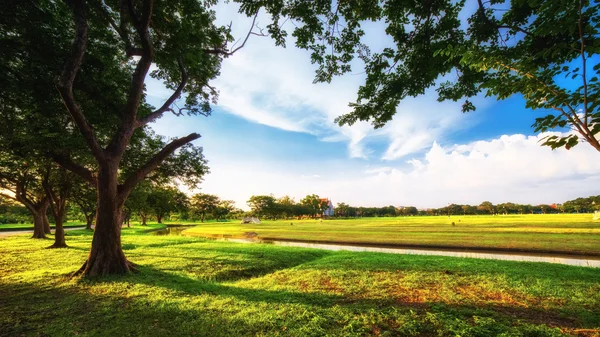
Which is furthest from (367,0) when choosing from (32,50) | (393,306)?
(32,50)

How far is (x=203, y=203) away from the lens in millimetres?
86750

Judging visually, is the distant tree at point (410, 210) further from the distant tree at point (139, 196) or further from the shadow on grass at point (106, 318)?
the shadow on grass at point (106, 318)

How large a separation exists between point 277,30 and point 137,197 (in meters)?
26.0

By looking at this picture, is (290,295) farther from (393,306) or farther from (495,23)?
(495,23)

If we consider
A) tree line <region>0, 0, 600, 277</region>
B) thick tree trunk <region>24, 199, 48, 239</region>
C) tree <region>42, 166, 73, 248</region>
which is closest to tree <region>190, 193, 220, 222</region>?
thick tree trunk <region>24, 199, 48, 239</region>

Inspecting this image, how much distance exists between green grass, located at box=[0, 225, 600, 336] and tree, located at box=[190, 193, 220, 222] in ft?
262

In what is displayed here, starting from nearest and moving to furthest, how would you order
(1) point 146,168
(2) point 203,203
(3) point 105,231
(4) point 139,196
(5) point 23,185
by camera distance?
(3) point 105,231, (1) point 146,168, (5) point 23,185, (4) point 139,196, (2) point 203,203

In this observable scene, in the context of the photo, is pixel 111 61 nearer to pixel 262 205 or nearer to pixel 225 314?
pixel 225 314

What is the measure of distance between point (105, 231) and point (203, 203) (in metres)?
83.1

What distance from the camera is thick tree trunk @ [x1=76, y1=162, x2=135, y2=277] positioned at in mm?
8938

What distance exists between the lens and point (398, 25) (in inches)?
250

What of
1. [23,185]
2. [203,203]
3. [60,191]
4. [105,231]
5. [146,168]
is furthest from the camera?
[203,203]

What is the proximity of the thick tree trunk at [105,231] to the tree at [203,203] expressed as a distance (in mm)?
82014

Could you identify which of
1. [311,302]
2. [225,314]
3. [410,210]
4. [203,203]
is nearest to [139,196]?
[225,314]
